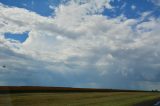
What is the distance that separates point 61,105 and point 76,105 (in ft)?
5.39


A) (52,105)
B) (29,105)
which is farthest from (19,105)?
(52,105)

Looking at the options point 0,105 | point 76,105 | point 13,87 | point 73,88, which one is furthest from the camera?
point 73,88

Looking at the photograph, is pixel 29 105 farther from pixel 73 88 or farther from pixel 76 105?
pixel 73 88

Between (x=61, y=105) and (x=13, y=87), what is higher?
(x=13, y=87)

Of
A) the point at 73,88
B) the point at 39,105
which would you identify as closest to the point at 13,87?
the point at 73,88

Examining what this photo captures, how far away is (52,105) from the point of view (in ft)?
118

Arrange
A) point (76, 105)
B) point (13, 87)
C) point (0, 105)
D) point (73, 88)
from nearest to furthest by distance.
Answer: point (0, 105), point (76, 105), point (13, 87), point (73, 88)

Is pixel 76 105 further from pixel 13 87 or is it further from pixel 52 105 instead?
pixel 13 87

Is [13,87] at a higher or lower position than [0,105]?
higher

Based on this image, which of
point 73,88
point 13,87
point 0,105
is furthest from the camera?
point 73,88

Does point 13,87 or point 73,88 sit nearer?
point 13,87

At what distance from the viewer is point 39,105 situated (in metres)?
35.8

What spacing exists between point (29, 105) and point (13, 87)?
47.6 metres

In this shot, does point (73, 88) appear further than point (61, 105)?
Yes
